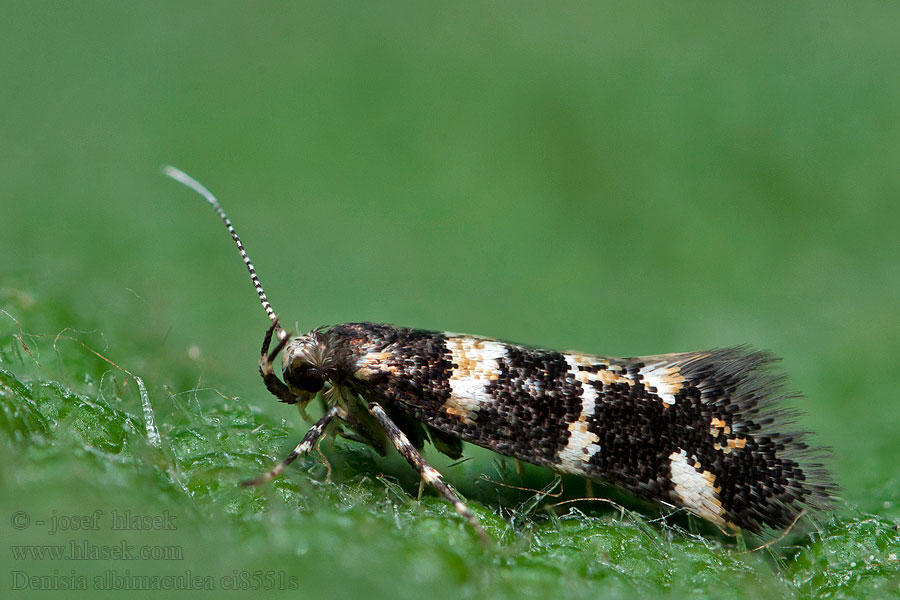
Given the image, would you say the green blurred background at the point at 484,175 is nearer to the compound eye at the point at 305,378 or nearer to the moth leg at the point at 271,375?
the moth leg at the point at 271,375

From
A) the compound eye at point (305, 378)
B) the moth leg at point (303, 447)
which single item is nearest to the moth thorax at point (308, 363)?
the compound eye at point (305, 378)

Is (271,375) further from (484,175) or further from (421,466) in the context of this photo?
(484,175)

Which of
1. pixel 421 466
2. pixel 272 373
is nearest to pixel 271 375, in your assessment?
pixel 272 373

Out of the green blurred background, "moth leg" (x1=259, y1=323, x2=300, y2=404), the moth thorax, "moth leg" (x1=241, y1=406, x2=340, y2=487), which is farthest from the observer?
the green blurred background

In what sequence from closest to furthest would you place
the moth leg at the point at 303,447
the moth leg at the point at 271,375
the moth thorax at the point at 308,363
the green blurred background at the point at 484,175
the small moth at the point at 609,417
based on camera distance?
the moth leg at the point at 303,447 < the small moth at the point at 609,417 < the moth thorax at the point at 308,363 < the moth leg at the point at 271,375 < the green blurred background at the point at 484,175

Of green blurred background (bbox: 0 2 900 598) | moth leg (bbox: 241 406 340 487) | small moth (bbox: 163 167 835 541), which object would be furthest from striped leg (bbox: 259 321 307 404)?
green blurred background (bbox: 0 2 900 598)

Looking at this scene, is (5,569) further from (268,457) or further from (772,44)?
(772,44)

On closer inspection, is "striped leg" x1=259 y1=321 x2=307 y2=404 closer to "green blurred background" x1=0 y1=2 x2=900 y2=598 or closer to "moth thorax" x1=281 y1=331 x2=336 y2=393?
"moth thorax" x1=281 y1=331 x2=336 y2=393
